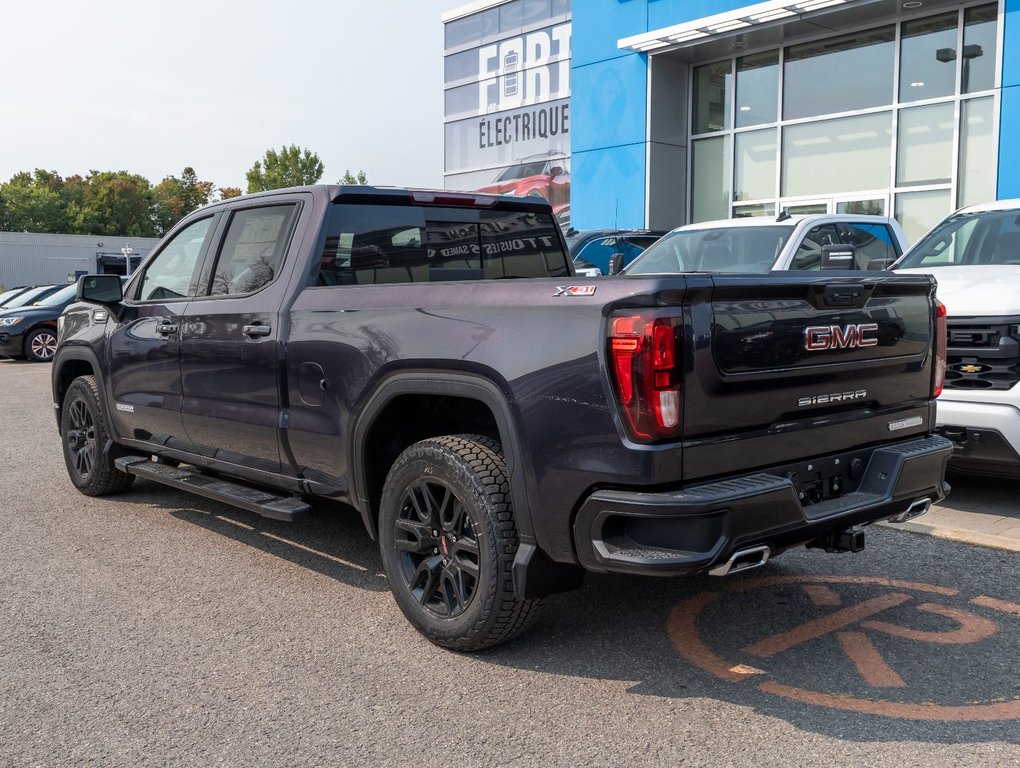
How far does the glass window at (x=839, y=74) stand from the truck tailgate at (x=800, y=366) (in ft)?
44.3

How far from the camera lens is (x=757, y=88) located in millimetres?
18031

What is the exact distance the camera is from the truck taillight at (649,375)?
322 centimetres

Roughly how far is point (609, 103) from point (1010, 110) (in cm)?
754

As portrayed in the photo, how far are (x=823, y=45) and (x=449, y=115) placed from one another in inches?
674

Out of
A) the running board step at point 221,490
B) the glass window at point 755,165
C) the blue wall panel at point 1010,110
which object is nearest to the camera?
the running board step at point 221,490

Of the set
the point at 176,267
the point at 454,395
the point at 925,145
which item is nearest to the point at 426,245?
the point at 454,395

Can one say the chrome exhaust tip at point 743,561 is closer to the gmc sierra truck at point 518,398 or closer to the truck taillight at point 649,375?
the gmc sierra truck at point 518,398

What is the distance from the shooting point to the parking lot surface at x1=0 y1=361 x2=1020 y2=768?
10.5 ft

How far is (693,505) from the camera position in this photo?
10.5ft

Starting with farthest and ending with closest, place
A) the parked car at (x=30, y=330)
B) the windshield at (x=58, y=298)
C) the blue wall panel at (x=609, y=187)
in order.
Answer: the windshield at (x=58, y=298), the parked car at (x=30, y=330), the blue wall panel at (x=609, y=187)

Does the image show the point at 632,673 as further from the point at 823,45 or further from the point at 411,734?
the point at 823,45

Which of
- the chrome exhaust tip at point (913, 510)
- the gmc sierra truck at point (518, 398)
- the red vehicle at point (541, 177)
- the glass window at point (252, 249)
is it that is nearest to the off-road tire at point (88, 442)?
the gmc sierra truck at point (518, 398)

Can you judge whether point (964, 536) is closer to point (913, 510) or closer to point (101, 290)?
point (913, 510)

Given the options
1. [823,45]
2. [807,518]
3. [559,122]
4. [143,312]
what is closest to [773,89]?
[823,45]
